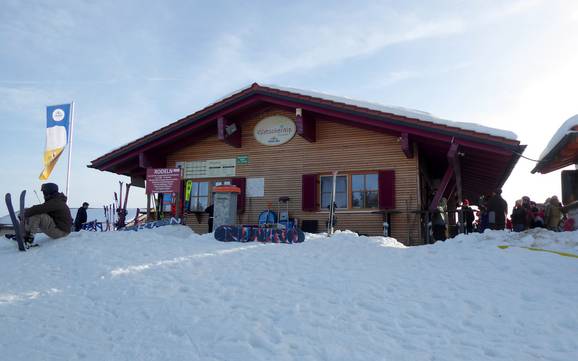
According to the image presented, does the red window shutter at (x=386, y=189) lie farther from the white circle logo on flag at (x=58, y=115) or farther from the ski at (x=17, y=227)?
the white circle logo on flag at (x=58, y=115)

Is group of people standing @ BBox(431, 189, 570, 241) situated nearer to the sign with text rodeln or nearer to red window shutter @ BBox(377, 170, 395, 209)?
red window shutter @ BBox(377, 170, 395, 209)

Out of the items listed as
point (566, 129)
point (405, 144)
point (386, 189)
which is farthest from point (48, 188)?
point (566, 129)

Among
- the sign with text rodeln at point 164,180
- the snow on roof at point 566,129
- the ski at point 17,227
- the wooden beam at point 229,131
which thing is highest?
the wooden beam at point 229,131

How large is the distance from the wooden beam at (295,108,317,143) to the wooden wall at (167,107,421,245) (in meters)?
0.15

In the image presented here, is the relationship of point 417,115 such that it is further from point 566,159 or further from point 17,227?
point 17,227

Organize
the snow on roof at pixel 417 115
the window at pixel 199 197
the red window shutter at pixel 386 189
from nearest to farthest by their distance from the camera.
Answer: the snow on roof at pixel 417 115
the red window shutter at pixel 386 189
the window at pixel 199 197

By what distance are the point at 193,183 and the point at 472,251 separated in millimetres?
8763

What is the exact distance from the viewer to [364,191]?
11188 mm

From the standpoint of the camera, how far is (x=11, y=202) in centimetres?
716

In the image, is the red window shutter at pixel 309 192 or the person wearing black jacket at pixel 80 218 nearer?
the red window shutter at pixel 309 192

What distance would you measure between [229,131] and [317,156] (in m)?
2.70

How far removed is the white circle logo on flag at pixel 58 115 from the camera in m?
13.5

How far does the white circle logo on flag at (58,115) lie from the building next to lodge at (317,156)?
6.87 feet

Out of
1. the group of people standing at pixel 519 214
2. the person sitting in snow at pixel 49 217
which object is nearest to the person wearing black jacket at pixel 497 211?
the group of people standing at pixel 519 214
